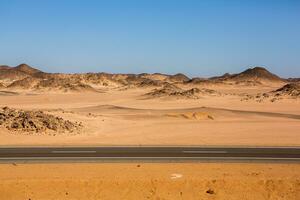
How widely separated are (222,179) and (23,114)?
68.9 feet

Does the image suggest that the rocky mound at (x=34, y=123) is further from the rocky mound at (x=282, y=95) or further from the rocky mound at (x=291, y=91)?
the rocky mound at (x=291, y=91)

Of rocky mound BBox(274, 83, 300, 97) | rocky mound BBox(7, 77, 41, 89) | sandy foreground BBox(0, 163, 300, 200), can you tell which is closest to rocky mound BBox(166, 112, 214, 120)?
sandy foreground BBox(0, 163, 300, 200)

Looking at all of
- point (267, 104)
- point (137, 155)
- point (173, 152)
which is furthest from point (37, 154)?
point (267, 104)

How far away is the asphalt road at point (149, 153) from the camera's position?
920 inches

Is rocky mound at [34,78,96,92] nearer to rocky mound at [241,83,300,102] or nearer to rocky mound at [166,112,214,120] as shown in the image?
rocky mound at [241,83,300,102]

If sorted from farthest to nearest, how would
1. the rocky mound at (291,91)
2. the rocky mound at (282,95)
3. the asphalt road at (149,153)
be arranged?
the rocky mound at (291,91), the rocky mound at (282,95), the asphalt road at (149,153)

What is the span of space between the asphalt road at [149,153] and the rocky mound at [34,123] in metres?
6.41

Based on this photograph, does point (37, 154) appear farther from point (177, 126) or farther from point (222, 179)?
point (177, 126)

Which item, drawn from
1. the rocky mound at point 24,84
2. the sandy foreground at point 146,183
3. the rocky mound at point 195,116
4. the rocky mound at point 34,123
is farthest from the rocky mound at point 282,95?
the rocky mound at point 24,84

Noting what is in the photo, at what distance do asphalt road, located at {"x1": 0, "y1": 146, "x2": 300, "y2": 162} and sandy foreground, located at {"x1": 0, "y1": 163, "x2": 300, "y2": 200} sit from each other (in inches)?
109

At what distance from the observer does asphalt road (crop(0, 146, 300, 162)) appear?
23.4 m

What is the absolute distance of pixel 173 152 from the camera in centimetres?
2536

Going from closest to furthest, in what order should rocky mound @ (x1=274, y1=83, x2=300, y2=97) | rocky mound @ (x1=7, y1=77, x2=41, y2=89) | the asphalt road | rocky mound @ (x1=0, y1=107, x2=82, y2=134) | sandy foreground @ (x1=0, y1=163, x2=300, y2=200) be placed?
1. sandy foreground @ (x1=0, y1=163, x2=300, y2=200)
2. the asphalt road
3. rocky mound @ (x1=0, y1=107, x2=82, y2=134)
4. rocky mound @ (x1=274, y1=83, x2=300, y2=97)
5. rocky mound @ (x1=7, y1=77, x2=41, y2=89)

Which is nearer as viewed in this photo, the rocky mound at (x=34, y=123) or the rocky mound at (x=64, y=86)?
the rocky mound at (x=34, y=123)
